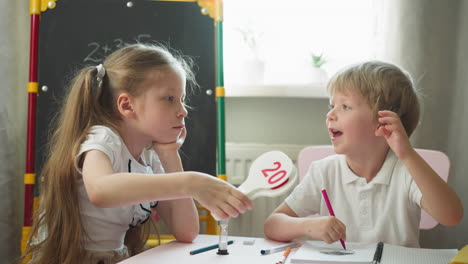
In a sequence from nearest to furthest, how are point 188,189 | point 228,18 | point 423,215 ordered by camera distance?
1. point 188,189
2. point 423,215
3. point 228,18

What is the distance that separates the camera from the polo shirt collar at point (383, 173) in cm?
127

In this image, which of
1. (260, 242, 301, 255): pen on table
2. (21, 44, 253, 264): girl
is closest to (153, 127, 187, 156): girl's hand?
(21, 44, 253, 264): girl

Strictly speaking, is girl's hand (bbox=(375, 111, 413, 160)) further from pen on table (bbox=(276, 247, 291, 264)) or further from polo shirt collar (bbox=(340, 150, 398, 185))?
pen on table (bbox=(276, 247, 291, 264))

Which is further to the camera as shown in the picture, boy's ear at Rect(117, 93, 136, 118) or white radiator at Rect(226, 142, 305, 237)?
white radiator at Rect(226, 142, 305, 237)

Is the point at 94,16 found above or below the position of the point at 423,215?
above

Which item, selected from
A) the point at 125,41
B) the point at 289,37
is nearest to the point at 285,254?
the point at 125,41

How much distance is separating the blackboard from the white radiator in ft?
0.62

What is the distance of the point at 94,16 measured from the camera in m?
1.92

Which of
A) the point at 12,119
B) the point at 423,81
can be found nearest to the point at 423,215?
the point at 423,81

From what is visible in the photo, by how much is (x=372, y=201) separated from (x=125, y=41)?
1.07 m

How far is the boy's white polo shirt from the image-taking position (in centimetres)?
124

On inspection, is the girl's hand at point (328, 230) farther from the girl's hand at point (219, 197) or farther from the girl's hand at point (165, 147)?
the girl's hand at point (165, 147)

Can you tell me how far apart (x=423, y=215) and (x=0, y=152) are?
1.35 metres

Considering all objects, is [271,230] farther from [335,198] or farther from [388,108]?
[388,108]
